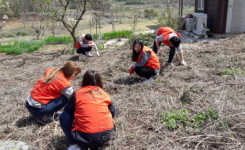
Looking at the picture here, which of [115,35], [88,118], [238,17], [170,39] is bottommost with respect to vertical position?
[88,118]

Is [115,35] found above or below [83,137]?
above

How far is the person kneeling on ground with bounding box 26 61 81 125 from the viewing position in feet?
10.7

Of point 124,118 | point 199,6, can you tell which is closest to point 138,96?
point 124,118

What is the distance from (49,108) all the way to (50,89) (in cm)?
27

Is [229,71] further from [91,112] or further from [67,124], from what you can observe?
[67,124]

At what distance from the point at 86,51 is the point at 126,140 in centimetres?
483

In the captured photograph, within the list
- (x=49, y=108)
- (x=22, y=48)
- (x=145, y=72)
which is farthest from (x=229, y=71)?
(x=22, y=48)

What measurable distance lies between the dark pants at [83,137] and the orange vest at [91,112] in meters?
0.04

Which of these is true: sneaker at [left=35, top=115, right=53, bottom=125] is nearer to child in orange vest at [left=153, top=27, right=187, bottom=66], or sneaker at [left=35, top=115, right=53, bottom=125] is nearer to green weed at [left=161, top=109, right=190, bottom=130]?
green weed at [left=161, top=109, right=190, bottom=130]

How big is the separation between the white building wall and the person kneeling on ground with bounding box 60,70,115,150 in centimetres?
835

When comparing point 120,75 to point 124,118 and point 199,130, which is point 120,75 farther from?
point 199,130

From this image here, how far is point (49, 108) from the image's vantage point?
3340mm

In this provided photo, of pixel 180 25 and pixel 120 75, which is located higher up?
pixel 180 25

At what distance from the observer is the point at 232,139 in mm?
2615
